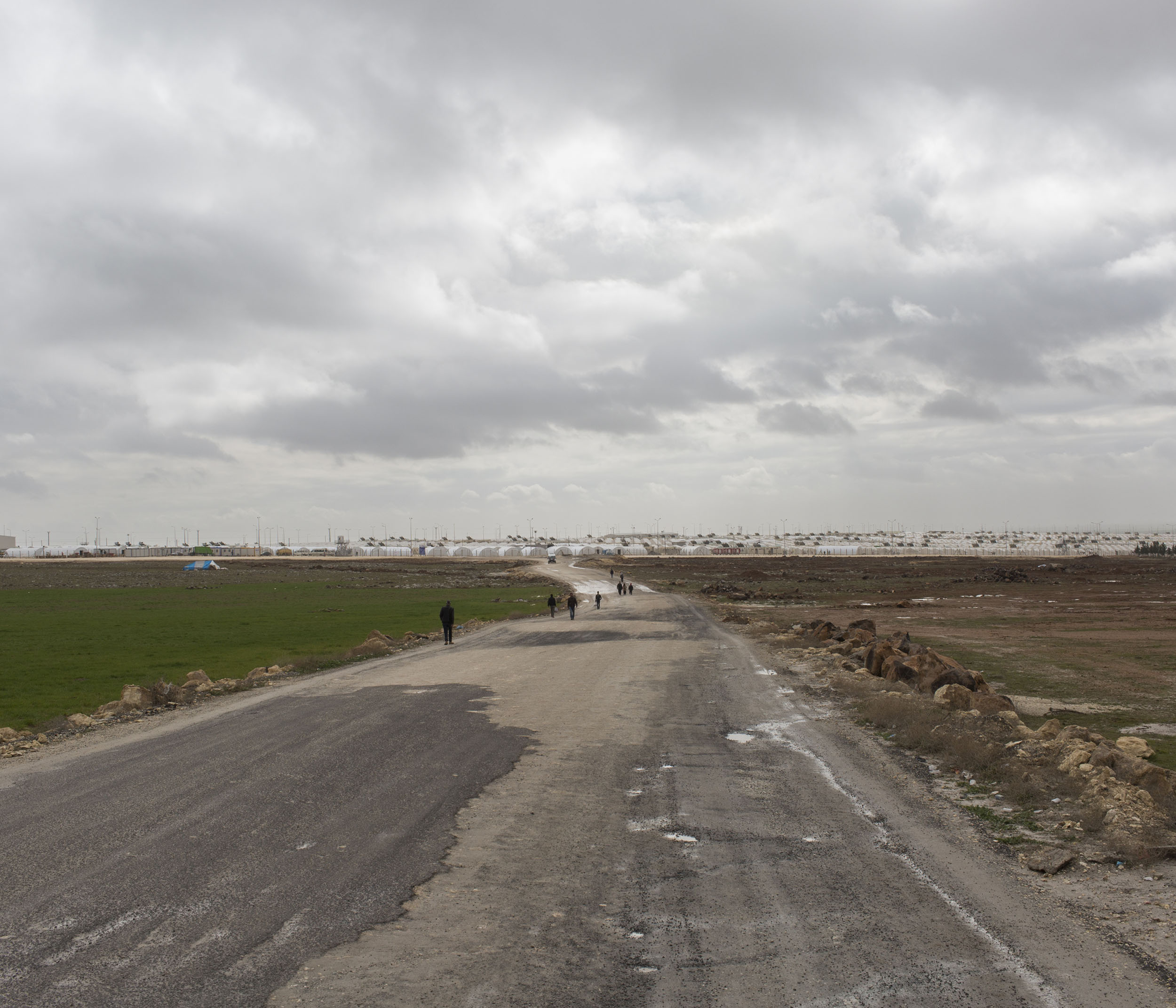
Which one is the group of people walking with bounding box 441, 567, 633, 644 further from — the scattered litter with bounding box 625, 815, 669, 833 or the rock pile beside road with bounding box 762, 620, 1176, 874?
the scattered litter with bounding box 625, 815, 669, 833

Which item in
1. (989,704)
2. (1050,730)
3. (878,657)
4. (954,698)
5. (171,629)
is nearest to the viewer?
(1050,730)

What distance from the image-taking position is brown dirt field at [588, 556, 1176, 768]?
22.0 m

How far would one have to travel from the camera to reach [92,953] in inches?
265

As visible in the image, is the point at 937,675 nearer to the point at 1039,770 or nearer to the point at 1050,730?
the point at 1050,730

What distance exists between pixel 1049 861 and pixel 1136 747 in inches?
266

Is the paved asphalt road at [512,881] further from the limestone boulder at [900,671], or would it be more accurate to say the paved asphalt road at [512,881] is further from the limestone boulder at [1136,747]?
the limestone boulder at [900,671]

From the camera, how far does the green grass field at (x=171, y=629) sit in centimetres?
2584

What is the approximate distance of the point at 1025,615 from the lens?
49281 mm

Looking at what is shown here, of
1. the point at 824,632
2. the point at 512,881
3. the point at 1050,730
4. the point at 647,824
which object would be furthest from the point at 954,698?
the point at 824,632

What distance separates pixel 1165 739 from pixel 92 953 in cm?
1833

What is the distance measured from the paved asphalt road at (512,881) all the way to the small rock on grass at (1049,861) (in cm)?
42

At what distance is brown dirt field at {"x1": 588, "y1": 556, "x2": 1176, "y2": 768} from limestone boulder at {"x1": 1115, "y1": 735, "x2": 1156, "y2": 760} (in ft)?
1.53

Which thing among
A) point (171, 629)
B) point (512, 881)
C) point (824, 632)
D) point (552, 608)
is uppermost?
point (512, 881)

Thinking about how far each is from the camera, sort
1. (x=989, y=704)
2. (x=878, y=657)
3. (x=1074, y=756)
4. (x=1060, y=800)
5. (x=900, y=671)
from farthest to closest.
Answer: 1. (x=878, y=657)
2. (x=900, y=671)
3. (x=989, y=704)
4. (x=1074, y=756)
5. (x=1060, y=800)
